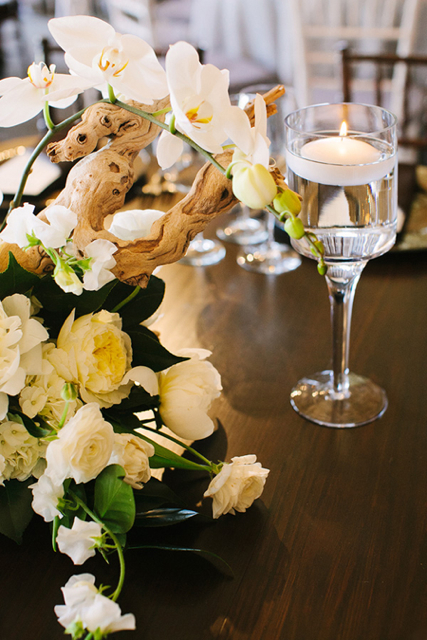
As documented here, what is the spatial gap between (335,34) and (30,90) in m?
2.11

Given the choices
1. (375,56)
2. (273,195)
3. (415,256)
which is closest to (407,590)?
(273,195)

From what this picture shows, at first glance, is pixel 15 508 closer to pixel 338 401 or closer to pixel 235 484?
pixel 235 484

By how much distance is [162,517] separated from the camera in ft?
1.59

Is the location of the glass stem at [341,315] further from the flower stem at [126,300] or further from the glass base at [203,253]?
the glass base at [203,253]

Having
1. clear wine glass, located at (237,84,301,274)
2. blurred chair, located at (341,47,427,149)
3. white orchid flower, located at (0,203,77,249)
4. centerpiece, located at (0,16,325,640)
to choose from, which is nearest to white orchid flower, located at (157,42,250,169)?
centerpiece, located at (0,16,325,640)

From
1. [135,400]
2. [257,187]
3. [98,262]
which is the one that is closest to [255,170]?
[257,187]

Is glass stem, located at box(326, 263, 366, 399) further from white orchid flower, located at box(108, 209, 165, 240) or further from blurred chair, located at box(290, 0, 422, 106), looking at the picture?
blurred chair, located at box(290, 0, 422, 106)

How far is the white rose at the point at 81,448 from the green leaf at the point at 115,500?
0.02m

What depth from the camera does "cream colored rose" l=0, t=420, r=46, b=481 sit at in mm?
463

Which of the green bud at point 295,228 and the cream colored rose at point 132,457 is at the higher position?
the green bud at point 295,228

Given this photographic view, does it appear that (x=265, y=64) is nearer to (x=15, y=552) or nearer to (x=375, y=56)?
(x=375, y=56)

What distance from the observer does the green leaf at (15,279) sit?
18.3 inches

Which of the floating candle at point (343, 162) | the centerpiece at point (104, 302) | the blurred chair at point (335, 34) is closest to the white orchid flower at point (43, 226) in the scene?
the centerpiece at point (104, 302)

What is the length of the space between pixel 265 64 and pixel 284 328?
226cm
